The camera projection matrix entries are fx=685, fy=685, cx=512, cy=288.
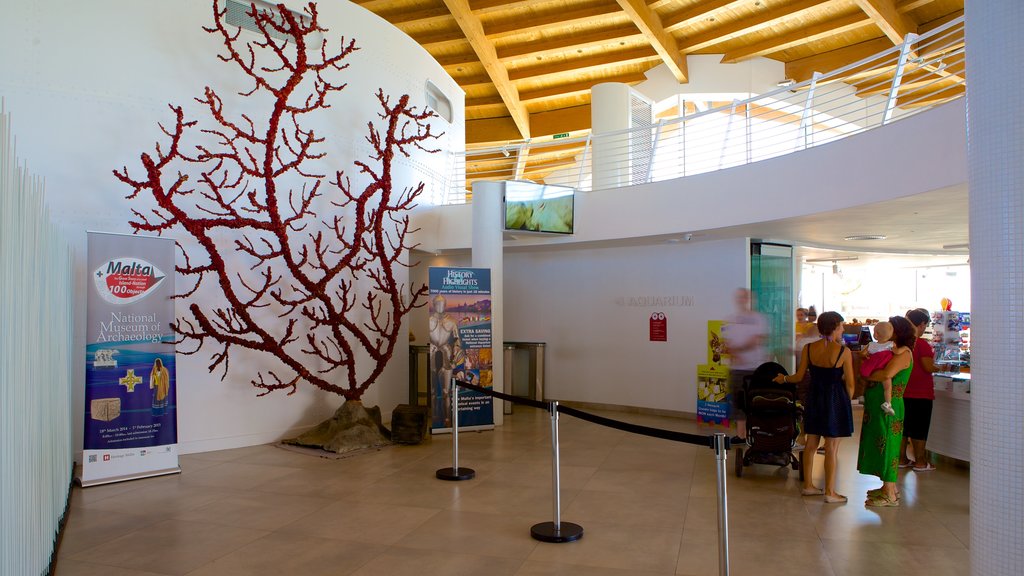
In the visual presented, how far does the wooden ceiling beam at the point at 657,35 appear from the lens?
42.9 feet

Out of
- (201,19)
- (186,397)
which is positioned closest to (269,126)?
(201,19)

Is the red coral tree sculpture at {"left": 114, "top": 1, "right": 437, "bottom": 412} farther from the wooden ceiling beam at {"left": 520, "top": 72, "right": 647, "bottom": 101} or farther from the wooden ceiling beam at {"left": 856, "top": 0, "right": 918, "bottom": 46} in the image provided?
the wooden ceiling beam at {"left": 856, "top": 0, "right": 918, "bottom": 46}

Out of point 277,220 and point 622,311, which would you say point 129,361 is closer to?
point 277,220

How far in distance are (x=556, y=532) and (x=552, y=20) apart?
11.7m

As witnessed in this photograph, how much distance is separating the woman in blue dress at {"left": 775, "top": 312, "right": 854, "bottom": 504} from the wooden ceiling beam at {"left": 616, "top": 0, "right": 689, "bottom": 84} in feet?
29.1

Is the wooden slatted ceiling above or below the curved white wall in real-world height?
above

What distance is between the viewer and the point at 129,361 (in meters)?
6.83

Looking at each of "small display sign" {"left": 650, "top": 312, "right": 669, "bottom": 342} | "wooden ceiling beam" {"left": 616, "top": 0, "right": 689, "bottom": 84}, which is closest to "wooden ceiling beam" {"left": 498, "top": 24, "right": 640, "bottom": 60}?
"wooden ceiling beam" {"left": 616, "top": 0, "right": 689, "bottom": 84}

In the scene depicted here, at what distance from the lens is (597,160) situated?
12195mm

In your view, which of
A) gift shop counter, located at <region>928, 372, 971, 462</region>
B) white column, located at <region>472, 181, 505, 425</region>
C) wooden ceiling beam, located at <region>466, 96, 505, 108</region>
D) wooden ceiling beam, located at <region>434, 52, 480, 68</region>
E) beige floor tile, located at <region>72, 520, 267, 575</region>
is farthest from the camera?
wooden ceiling beam, located at <region>466, 96, 505, 108</region>

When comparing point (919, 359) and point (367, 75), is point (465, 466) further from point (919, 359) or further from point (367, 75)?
point (367, 75)

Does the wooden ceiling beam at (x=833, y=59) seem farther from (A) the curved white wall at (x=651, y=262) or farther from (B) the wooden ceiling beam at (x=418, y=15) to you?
(B) the wooden ceiling beam at (x=418, y=15)

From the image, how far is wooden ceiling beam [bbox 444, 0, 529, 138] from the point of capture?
13.7 meters

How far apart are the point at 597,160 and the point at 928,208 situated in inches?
231
